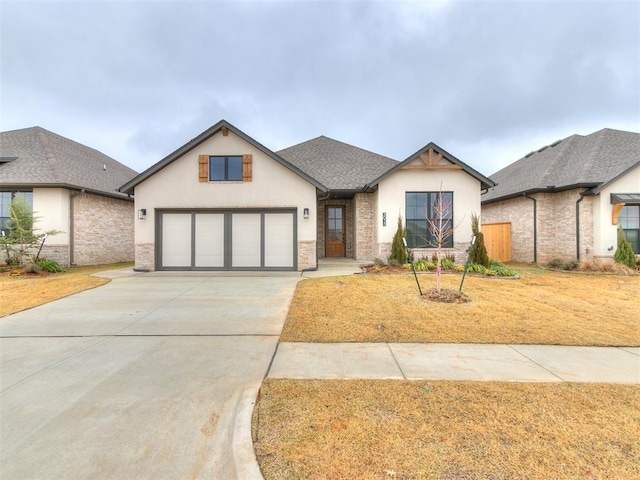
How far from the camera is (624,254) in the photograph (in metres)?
11.5

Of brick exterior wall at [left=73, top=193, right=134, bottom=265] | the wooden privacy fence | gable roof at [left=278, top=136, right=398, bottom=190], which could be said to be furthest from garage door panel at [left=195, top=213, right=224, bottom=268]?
the wooden privacy fence

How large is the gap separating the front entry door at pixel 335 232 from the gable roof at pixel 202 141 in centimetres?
416

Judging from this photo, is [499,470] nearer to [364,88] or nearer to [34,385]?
[34,385]

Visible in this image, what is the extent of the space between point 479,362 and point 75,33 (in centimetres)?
2000

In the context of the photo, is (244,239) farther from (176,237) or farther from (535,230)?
(535,230)

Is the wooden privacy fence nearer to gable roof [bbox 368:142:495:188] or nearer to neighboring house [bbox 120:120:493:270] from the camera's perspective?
gable roof [bbox 368:142:495:188]

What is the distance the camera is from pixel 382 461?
201 cm

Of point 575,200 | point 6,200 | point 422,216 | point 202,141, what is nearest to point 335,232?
point 422,216

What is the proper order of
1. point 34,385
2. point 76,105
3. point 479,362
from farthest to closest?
point 76,105, point 479,362, point 34,385

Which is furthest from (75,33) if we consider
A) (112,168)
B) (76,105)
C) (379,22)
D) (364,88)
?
(364,88)

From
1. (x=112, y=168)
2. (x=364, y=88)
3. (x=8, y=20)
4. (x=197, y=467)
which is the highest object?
(x=364, y=88)

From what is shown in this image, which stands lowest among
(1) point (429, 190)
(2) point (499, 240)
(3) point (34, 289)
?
(3) point (34, 289)

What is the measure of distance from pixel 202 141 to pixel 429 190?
32.4 ft

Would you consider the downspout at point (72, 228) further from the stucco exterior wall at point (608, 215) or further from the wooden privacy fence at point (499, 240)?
the stucco exterior wall at point (608, 215)
